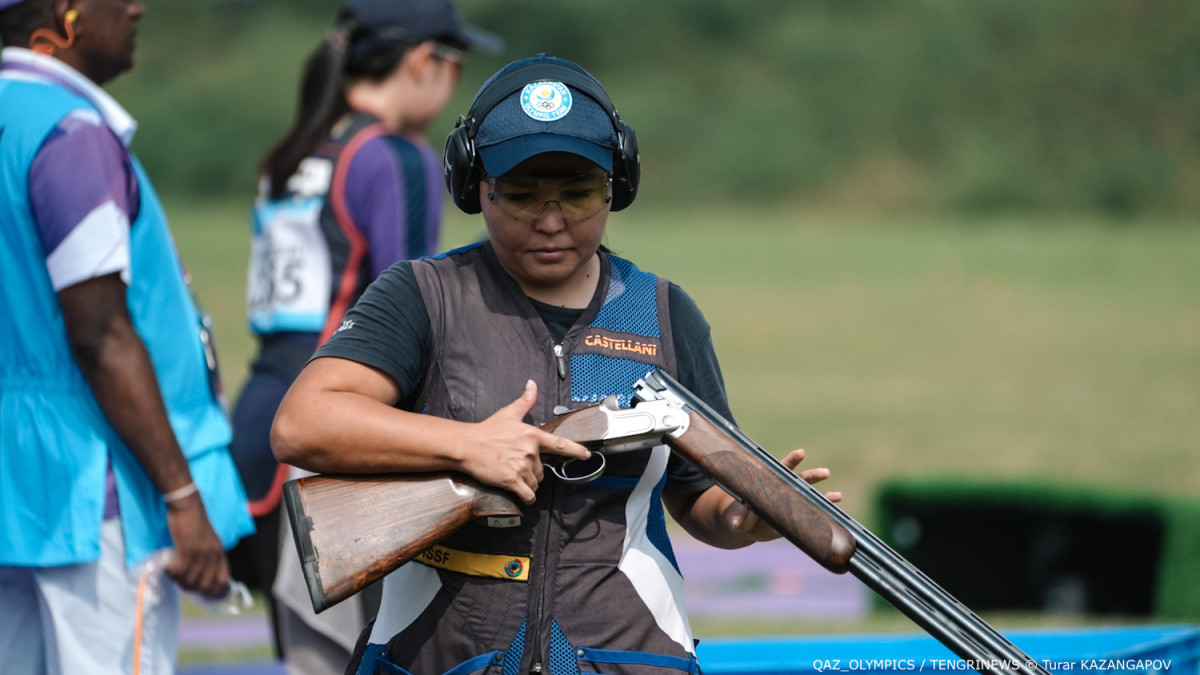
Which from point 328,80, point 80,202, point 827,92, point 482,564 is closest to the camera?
point 482,564

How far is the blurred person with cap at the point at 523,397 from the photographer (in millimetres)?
2617

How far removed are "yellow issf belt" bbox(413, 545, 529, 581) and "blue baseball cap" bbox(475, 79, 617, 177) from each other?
2.49 feet

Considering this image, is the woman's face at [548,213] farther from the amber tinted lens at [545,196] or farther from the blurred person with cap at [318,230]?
the blurred person with cap at [318,230]

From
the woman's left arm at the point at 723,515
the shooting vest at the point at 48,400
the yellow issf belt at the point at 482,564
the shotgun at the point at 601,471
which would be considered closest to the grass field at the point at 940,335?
the woman's left arm at the point at 723,515

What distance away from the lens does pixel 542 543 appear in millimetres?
2695

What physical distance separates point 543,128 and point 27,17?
172cm

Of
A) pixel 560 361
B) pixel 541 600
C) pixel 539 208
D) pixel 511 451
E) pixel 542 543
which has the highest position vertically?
pixel 539 208

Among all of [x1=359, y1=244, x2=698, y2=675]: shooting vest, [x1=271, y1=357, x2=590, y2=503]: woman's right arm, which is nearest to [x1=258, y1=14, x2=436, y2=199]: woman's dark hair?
[x1=359, y1=244, x2=698, y2=675]: shooting vest

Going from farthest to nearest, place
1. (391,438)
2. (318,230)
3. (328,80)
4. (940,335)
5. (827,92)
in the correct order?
(827,92) → (940,335) → (328,80) → (318,230) → (391,438)

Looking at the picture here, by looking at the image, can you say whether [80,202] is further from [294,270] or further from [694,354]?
[694,354]

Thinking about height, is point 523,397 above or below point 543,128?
below

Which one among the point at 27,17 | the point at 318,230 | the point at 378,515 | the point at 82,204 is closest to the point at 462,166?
the point at 378,515

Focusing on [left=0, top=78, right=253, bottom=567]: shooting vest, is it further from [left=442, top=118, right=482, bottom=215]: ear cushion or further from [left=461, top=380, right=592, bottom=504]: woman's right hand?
[left=461, top=380, right=592, bottom=504]: woman's right hand

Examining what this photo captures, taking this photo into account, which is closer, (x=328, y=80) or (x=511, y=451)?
(x=511, y=451)
